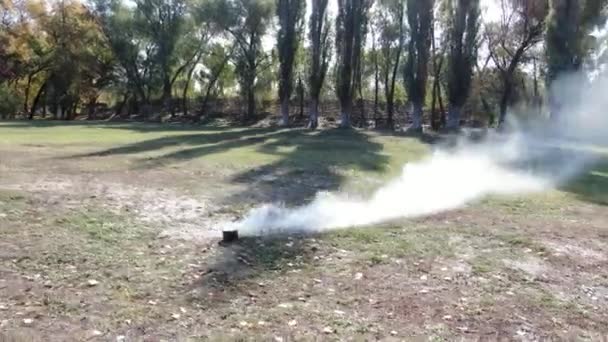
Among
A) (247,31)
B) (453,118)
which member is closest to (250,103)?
(247,31)

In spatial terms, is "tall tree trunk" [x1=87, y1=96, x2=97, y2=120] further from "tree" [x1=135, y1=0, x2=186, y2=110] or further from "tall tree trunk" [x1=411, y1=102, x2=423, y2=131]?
"tall tree trunk" [x1=411, y1=102, x2=423, y2=131]

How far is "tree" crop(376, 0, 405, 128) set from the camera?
3316 centimetres

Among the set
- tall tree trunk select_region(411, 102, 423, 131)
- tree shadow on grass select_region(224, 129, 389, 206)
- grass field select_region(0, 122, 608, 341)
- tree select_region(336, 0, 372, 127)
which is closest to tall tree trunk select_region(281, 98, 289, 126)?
tree select_region(336, 0, 372, 127)

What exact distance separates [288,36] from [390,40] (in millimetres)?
8306

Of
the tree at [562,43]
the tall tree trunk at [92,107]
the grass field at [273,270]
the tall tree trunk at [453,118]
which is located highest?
the tree at [562,43]

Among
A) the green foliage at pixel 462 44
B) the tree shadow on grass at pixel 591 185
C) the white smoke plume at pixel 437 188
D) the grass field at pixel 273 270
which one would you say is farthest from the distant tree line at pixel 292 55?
the grass field at pixel 273 270

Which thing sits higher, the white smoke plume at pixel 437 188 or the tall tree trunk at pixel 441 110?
the tall tree trunk at pixel 441 110

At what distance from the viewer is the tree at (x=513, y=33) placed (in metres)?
30.6

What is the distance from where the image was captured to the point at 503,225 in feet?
22.5

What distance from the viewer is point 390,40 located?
35125 mm

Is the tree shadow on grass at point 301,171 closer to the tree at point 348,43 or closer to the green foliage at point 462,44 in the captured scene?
the tree at point 348,43

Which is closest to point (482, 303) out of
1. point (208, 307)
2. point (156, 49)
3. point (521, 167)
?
point (208, 307)

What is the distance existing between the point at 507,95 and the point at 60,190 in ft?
97.4

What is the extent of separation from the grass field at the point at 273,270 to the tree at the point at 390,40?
86.8ft
